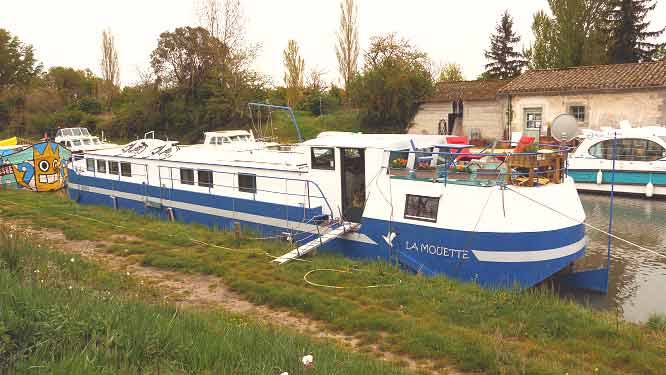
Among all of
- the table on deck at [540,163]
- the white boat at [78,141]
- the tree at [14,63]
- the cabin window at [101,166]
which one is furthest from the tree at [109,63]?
the table on deck at [540,163]

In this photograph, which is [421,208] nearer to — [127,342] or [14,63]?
[127,342]

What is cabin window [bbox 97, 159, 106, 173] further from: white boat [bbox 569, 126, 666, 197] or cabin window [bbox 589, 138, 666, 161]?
cabin window [bbox 589, 138, 666, 161]

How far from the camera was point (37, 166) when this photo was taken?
990 inches

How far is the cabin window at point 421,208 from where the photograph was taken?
38.0 ft

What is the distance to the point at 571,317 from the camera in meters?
8.62

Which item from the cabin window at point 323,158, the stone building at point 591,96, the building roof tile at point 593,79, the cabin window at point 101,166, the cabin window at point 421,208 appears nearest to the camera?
the cabin window at point 421,208

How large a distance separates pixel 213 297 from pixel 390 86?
1092 inches

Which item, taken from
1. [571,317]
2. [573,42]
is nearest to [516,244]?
[571,317]

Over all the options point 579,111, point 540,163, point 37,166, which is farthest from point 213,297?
point 579,111

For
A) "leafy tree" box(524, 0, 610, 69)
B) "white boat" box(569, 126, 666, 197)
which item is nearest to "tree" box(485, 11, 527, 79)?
"leafy tree" box(524, 0, 610, 69)

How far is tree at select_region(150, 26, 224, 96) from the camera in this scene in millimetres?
38906

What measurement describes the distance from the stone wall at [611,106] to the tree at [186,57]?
2247 cm

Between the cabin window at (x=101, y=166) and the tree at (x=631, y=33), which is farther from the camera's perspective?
the tree at (x=631, y=33)

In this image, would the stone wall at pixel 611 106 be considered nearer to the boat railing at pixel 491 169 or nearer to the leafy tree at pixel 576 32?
the leafy tree at pixel 576 32
